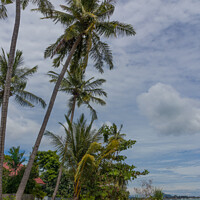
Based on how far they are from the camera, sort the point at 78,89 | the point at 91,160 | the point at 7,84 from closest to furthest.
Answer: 1. the point at 7,84
2. the point at 91,160
3. the point at 78,89

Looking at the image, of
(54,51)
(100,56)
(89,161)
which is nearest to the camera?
Result: (89,161)

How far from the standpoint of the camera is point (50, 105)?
13.1m

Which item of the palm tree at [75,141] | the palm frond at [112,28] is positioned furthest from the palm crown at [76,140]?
the palm frond at [112,28]

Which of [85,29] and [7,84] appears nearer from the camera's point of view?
[7,84]

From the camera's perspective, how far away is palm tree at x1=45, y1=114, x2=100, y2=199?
13516mm

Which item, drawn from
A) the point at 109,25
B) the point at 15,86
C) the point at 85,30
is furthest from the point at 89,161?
the point at 15,86

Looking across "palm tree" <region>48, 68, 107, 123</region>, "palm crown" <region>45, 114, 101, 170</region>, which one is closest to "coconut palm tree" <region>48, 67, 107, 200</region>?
"palm tree" <region>48, 68, 107, 123</region>

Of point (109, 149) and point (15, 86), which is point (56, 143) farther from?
point (15, 86)

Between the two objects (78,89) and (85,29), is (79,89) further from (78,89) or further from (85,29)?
(85,29)

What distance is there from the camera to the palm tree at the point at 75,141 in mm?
13516

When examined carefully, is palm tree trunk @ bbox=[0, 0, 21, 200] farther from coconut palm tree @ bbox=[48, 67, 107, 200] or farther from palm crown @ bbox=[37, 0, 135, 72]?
coconut palm tree @ bbox=[48, 67, 107, 200]

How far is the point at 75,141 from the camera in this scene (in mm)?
13859

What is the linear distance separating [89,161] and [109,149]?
48.3 inches

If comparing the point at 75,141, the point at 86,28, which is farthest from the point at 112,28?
the point at 75,141
